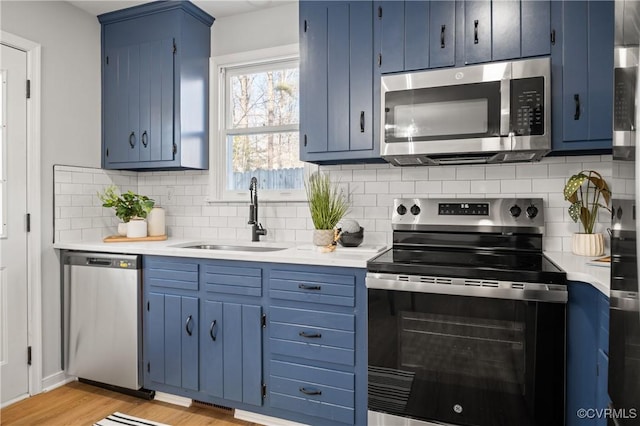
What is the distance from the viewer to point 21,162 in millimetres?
2680

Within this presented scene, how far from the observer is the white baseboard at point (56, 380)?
109 inches

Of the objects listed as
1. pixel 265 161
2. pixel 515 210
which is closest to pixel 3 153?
pixel 265 161

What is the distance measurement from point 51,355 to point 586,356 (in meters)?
3.08

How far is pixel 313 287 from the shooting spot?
215cm

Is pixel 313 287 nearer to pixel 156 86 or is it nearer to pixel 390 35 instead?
pixel 390 35

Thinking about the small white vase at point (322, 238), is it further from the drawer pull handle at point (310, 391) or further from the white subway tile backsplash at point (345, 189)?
the drawer pull handle at point (310, 391)

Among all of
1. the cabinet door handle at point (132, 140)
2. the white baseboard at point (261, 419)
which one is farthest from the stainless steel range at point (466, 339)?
the cabinet door handle at point (132, 140)

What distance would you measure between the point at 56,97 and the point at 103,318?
59.9 inches

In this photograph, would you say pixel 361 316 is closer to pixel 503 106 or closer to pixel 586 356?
pixel 586 356

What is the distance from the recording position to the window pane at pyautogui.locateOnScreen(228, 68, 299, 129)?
3.04 m

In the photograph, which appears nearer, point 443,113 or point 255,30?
point 443,113

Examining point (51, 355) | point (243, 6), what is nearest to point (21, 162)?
point (51, 355)

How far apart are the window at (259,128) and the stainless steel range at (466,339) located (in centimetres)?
121

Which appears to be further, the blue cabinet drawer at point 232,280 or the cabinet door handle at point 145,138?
the cabinet door handle at point 145,138
